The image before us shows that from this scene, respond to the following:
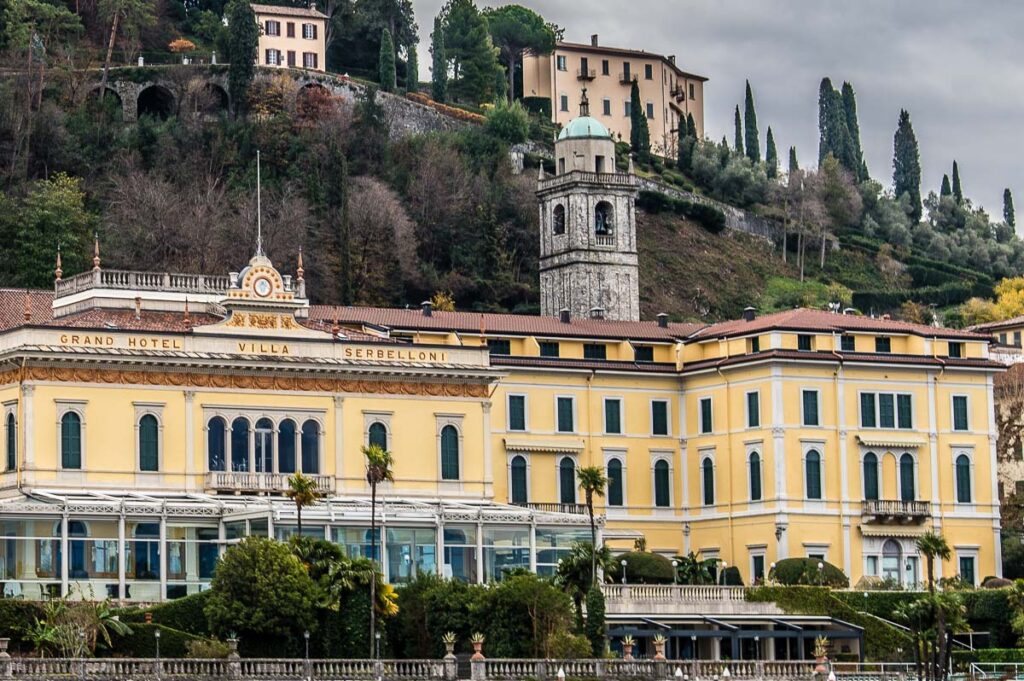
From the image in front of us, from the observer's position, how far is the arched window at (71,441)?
80938mm

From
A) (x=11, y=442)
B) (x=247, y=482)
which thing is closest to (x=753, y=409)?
(x=247, y=482)

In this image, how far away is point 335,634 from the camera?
72938 mm

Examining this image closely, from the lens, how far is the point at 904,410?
3836 inches

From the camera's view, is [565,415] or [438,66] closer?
[565,415]

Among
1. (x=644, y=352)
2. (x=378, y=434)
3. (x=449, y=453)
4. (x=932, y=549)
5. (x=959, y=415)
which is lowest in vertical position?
(x=932, y=549)

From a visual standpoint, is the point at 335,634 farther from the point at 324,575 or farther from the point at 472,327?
the point at 472,327

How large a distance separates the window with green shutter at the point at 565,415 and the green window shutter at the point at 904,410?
11889 mm

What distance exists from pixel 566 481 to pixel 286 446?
13820 mm

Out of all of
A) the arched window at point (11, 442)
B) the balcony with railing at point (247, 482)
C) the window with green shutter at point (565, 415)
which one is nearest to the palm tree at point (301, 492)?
the balcony with railing at point (247, 482)

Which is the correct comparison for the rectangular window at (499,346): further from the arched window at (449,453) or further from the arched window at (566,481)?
the arched window at (449,453)

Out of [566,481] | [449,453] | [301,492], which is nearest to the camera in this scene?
[301,492]

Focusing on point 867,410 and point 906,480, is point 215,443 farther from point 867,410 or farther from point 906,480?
point 906,480

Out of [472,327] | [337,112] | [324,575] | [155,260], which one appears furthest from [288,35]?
[324,575]

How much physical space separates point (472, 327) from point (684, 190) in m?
54.2
